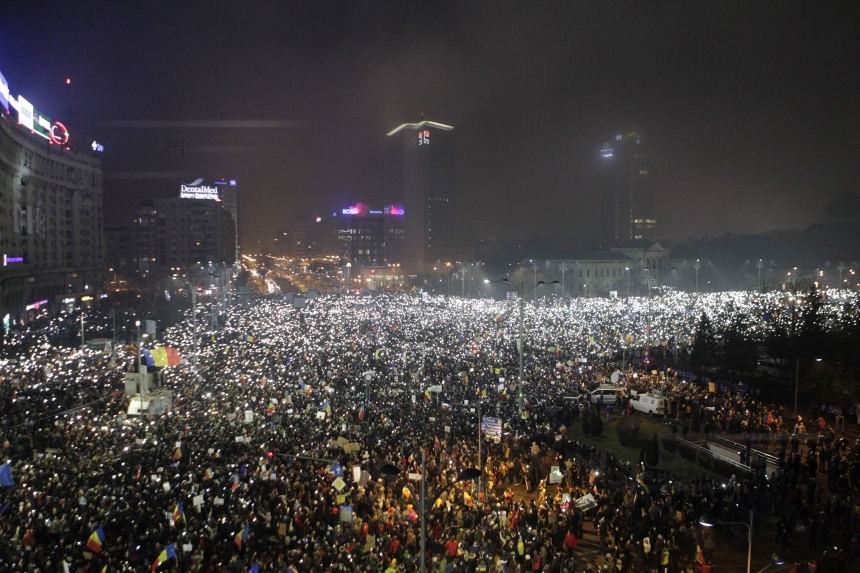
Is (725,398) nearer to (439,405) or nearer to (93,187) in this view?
(439,405)

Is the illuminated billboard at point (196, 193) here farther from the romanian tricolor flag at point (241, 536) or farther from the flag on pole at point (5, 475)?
the romanian tricolor flag at point (241, 536)

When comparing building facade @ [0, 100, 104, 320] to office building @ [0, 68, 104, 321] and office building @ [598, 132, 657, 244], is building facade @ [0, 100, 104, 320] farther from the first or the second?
office building @ [598, 132, 657, 244]

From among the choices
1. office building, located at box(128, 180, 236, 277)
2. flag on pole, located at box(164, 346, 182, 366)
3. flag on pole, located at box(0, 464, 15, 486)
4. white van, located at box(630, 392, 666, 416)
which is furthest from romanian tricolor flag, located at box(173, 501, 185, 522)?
office building, located at box(128, 180, 236, 277)

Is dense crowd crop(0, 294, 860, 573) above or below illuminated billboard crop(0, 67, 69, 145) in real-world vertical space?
below

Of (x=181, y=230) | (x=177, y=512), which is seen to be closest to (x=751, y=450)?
(x=177, y=512)

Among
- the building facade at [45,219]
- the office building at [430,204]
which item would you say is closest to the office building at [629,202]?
the office building at [430,204]

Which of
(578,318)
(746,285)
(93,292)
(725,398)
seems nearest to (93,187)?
(93,292)
